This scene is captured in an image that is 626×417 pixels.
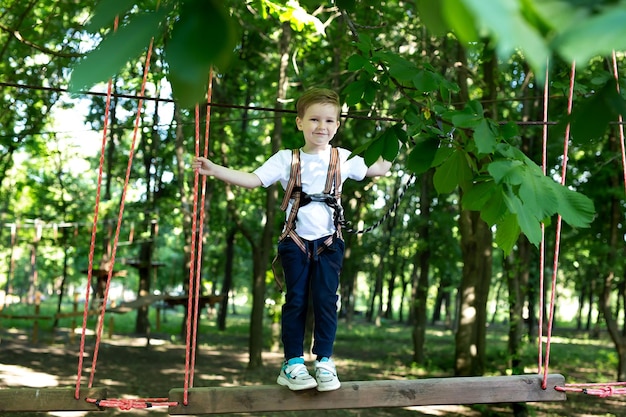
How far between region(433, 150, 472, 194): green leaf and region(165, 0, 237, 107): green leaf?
1497 millimetres

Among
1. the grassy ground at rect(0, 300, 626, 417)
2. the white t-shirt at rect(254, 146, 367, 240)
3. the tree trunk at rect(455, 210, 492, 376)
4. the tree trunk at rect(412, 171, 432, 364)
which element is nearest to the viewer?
the white t-shirt at rect(254, 146, 367, 240)

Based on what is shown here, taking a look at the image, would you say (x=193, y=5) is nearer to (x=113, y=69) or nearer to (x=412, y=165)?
(x=113, y=69)

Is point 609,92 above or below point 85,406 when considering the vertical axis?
above

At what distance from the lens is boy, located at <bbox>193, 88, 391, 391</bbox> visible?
3561 millimetres

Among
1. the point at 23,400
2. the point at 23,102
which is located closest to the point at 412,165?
the point at 23,400

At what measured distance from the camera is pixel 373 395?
3.35 meters

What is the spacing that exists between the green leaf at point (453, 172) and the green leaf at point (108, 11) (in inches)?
57.9

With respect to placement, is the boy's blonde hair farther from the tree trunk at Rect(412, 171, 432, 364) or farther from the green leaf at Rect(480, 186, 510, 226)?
the tree trunk at Rect(412, 171, 432, 364)

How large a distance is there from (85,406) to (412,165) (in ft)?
6.46

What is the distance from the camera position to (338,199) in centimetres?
373

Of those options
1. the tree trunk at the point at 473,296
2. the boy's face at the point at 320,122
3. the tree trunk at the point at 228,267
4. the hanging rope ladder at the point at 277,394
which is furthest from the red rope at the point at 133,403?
the tree trunk at the point at 228,267

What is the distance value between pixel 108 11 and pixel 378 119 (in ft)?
8.71

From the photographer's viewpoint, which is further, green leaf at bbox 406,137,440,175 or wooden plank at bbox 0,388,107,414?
wooden plank at bbox 0,388,107,414

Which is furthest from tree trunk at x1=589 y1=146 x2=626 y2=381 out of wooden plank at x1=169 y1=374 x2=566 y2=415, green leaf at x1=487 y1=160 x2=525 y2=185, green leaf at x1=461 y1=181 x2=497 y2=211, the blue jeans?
green leaf at x1=487 y1=160 x2=525 y2=185
